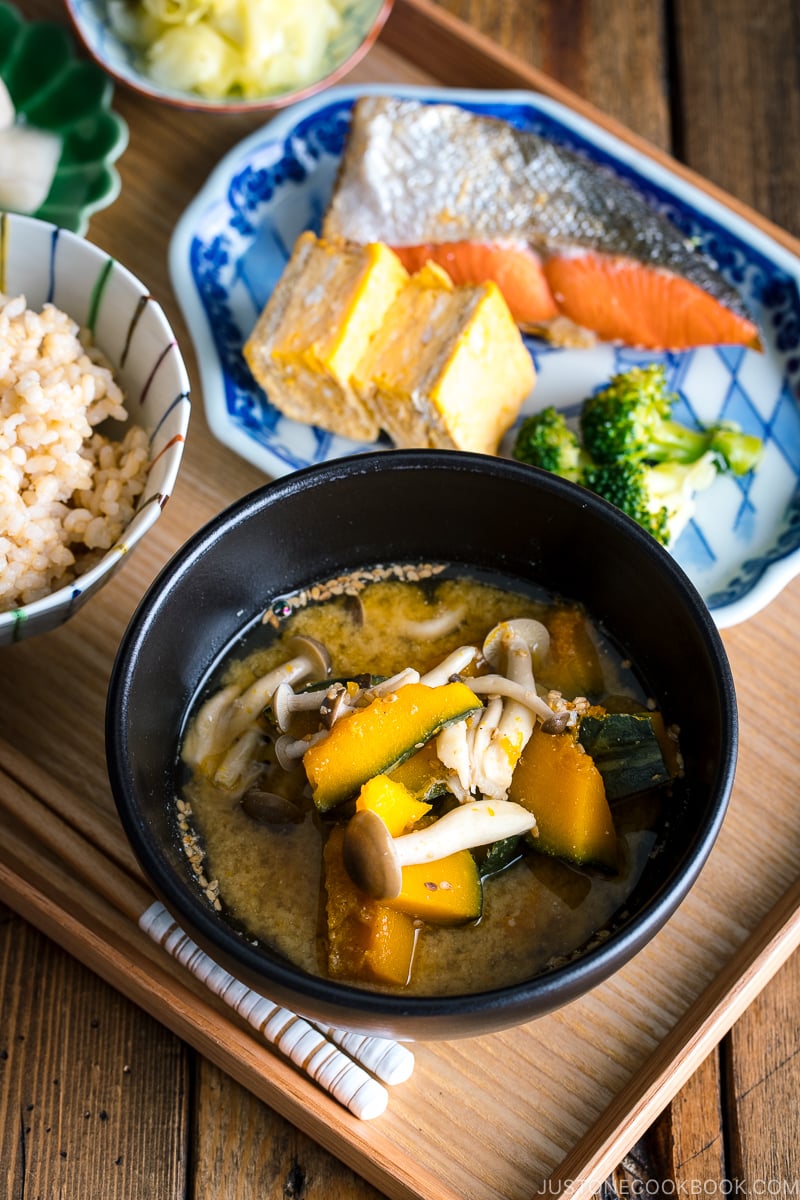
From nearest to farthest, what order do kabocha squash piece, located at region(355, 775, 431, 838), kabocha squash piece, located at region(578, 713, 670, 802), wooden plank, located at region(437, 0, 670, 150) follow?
kabocha squash piece, located at region(355, 775, 431, 838), kabocha squash piece, located at region(578, 713, 670, 802), wooden plank, located at region(437, 0, 670, 150)

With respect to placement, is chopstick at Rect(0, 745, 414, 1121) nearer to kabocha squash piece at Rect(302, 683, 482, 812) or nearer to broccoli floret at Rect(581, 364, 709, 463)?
kabocha squash piece at Rect(302, 683, 482, 812)

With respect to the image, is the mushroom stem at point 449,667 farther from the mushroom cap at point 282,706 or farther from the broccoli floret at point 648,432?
the broccoli floret at point 648,432

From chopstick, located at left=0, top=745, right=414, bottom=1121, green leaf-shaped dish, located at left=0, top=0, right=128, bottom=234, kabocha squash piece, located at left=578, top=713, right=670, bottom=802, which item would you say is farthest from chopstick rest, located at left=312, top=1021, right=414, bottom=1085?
green leaf-shaped dish, located at left=0, top=0, right=128, bottom=234

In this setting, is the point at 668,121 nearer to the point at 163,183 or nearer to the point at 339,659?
the point at 163,183

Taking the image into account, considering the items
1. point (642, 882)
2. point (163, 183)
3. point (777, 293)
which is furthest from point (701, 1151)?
point (163, 183)

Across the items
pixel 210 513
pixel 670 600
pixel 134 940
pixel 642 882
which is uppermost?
pixel 670 600

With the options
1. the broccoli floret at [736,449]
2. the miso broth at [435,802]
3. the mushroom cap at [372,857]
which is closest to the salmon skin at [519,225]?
the broccoli floret at [736,449]

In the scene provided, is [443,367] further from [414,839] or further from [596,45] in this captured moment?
[596,45]
